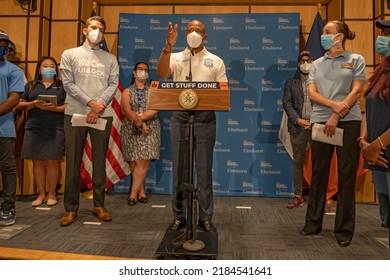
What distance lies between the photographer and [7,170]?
115 inches

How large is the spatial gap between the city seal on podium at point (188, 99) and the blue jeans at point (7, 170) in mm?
1749

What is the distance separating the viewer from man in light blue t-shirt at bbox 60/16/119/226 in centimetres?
292

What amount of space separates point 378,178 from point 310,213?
752mm

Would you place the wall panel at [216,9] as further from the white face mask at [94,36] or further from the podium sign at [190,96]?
the podium sign at [190,96]

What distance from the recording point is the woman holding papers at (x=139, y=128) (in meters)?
3.87

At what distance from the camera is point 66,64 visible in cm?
293

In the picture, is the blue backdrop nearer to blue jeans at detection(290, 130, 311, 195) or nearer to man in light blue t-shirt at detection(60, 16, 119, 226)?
blue jeans at detection(290, 130, 311, 195)

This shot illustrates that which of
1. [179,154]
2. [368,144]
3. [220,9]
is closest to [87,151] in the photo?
[179,154]

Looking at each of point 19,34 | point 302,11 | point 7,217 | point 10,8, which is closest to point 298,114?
point 302,11

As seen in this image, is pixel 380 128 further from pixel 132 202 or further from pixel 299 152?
pixel 132 202

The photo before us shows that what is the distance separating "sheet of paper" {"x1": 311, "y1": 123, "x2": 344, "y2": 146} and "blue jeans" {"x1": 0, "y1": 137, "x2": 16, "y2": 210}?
249cm

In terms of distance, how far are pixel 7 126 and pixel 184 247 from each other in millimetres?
1866

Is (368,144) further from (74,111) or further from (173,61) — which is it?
(74,111)

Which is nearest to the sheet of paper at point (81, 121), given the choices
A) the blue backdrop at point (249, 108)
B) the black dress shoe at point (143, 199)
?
the black dress shoe at point (143, 199)
